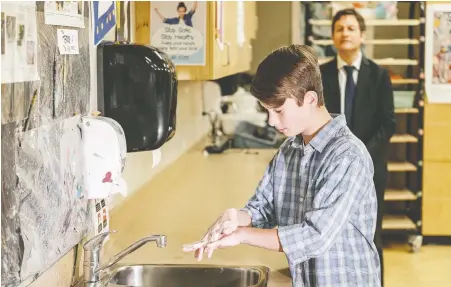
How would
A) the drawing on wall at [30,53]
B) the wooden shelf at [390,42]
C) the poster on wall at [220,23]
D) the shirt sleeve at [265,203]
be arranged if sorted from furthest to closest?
the wooden shelf at [390,42], the poster on wall at [220,23], the shirt sleeve at [265,203], the drawing on wall at [30,53]

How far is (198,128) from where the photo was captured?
563 cm

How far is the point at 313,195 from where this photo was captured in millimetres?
1947

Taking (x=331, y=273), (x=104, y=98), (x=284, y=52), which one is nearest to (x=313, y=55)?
(x=284, y=52)

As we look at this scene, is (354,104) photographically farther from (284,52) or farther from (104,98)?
(284,52)

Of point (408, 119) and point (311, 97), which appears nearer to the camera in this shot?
point (311, 97)

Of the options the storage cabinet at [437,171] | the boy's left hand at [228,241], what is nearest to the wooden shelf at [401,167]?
the storage cabinet at [437,171]

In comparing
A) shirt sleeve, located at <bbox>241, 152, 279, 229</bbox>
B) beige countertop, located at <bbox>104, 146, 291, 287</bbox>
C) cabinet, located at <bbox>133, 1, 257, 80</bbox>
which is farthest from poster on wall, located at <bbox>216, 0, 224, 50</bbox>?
shirt sleeve, located at <bbox>241, 152, 279, 229</bbox>

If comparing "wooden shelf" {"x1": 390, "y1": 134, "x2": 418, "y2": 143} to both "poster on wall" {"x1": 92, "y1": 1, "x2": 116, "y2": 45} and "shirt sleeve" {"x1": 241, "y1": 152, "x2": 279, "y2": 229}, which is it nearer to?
"poster on wall" {"x1": 92, "y1": 1, "x2": 116, "y2": 45}

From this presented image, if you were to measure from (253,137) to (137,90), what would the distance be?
3.61 m

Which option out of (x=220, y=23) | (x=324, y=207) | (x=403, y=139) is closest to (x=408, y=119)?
(x=403, y=139)

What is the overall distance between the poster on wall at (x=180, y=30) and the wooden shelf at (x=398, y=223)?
2.97 metres

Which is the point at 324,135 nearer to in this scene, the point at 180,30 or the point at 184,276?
the point at 184,276

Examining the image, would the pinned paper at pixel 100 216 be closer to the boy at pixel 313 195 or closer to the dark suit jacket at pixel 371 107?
the boy at pixel 313 195

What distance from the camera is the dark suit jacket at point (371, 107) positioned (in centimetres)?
405
